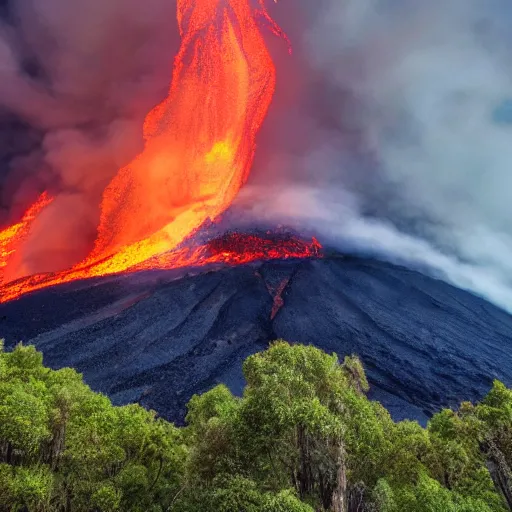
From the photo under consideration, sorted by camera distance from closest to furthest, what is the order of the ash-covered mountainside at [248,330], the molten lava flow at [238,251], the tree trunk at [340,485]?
the tree trunk at [340,485] → the ash-covered mountainside at [248,330] → the molten lava flow at [238,251]

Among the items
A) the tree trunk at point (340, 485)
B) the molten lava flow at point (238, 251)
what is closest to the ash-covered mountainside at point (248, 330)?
the molten lava flow at point (238, 251)

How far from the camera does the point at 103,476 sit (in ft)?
46.8

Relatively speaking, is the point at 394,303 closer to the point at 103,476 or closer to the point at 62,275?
the point at 62,275

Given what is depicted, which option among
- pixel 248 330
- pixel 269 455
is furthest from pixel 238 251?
pixel 269 455

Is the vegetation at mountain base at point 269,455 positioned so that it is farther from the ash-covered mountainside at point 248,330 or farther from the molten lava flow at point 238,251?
the molten lava flow at point 238,251

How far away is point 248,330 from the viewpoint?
57562 millimetres

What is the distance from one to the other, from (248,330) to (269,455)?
4715 centimetres

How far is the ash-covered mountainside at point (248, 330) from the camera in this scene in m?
47.5

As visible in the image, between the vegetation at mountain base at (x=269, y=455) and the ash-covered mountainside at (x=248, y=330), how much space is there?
28857mm

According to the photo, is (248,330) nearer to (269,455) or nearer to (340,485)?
(340,485)

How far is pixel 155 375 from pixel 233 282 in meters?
23.6

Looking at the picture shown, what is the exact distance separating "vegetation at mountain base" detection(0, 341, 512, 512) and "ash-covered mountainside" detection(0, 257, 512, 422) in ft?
94.7

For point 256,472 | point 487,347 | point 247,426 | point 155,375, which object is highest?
point 487,347

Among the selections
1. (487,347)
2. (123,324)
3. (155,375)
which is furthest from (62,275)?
(487,347)
